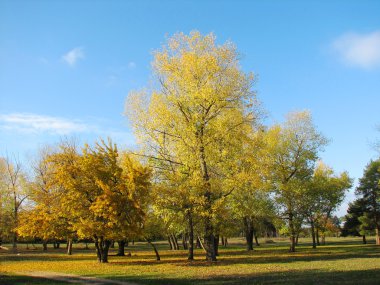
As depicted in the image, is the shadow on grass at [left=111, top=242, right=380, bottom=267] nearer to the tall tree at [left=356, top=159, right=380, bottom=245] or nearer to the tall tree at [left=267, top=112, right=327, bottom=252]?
the tall tree at [left=267, top=112, right=327, bottom=252]

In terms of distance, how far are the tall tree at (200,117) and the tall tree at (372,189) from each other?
1649 inches

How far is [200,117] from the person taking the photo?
88.0 ft

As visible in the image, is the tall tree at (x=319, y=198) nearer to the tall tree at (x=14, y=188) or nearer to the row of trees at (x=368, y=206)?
the row of trees at (x=368, y=206)

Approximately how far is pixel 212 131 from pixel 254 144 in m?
3.31

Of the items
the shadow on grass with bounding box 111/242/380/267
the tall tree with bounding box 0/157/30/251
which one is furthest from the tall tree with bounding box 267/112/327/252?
the tall tree with bounding box 0/157/30/251

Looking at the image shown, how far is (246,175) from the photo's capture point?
25250 mm

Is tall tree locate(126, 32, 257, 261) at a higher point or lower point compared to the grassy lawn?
higher

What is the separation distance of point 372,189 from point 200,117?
45.3 metres

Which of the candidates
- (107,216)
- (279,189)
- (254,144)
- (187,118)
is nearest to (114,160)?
(107,216)

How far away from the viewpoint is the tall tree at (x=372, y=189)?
59463mm

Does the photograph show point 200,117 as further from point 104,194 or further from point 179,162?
point 104,194

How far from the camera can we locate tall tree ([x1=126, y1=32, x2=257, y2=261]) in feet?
86.3

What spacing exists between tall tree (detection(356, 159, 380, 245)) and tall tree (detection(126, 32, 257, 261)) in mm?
41892

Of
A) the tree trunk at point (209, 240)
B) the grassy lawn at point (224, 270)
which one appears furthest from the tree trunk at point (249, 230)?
the tree trunk at point (209, 240)
